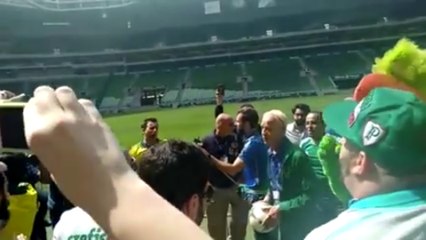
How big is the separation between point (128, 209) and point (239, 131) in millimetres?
7454

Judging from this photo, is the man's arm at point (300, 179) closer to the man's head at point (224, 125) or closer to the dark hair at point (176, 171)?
the man's head at point (224, 125)

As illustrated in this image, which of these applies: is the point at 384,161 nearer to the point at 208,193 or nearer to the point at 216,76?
the point at 208,193

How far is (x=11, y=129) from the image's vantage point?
5.30ft

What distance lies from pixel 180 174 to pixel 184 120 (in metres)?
34.9

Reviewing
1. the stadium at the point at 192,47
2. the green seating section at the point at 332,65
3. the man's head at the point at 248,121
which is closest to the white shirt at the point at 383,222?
the man's head at the point at 248,121

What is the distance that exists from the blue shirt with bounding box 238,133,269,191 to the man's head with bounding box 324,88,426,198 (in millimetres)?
4990

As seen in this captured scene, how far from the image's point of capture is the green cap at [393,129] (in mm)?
1850

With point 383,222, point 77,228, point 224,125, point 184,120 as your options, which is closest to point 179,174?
point 77,228

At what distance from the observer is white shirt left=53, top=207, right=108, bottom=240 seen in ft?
9.57

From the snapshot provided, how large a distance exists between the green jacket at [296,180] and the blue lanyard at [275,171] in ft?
0.58

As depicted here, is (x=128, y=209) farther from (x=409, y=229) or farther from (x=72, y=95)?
(x=409, y=229)

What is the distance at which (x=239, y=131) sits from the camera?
8.34m

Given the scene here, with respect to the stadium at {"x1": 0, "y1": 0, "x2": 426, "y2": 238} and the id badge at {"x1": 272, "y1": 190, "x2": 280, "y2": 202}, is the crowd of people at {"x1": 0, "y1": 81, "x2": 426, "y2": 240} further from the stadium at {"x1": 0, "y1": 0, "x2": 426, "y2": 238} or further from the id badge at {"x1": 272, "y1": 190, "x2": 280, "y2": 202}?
the stadium at {"x1": 0, "y1": 0, "x2": 426, "y2": 238}

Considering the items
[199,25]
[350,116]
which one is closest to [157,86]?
[199,25]
